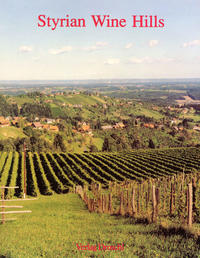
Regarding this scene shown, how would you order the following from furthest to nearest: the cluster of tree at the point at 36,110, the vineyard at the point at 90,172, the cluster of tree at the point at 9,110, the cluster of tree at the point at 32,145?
1. the cluster of tree at the point at 9,110
2. the cluster of tree at the point at 36,110
3. the cluster of tree at the point at 32,145
4. the vineyard at the point at 90,172

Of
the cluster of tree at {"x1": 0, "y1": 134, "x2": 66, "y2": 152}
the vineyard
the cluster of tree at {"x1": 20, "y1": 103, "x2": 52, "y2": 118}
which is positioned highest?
the cluster of tree at {"x1": 20, "y1": 103, "x2": 52, "y2": 118}

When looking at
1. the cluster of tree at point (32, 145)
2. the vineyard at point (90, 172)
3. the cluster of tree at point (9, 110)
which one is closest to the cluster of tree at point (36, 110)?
the cluster of tree at point (9, 110)

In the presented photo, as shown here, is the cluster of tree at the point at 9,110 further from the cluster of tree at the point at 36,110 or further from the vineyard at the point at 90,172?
the vineyard at the point at 90,172

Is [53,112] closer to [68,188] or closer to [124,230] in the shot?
[68,188]

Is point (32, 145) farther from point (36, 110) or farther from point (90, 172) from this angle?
point (36, 110)

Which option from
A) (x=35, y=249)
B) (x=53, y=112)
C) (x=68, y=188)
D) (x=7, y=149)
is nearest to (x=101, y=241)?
(x=35, y=249)

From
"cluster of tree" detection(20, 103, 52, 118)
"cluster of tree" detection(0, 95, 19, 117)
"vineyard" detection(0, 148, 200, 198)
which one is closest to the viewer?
"vineyard" detection(0, 148, 200, 198)

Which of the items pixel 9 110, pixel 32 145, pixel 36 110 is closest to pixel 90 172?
pixel 32 145

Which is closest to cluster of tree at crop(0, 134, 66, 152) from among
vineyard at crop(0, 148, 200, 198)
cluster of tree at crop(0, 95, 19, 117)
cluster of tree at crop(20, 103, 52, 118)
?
vineyard at crop(0, 148, 200, 198)

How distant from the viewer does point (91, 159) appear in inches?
2265

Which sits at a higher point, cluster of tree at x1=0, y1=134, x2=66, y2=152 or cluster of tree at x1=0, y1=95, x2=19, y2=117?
cluster of tree at x1=0, y1=95, x2=19, y2=117

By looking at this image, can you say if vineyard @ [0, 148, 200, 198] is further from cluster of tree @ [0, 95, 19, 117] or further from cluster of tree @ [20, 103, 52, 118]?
cluster of tree @ [0, 95, 19, 117]

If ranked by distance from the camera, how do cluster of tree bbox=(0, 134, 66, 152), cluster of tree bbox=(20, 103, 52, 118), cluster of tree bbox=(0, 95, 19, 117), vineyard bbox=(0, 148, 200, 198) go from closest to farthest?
vineyard bbox=(0, 148, 200, 198) → cluster of tree bbox=(0, 134, 66, 152) → cluster of tree bbox=(20, 103, 52, 118) → cluster of tree bbox=(0, 95, 19, 117)

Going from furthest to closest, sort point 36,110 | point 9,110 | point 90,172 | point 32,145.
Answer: point 9,110
point 36,110
point 32,145
point 90,172
